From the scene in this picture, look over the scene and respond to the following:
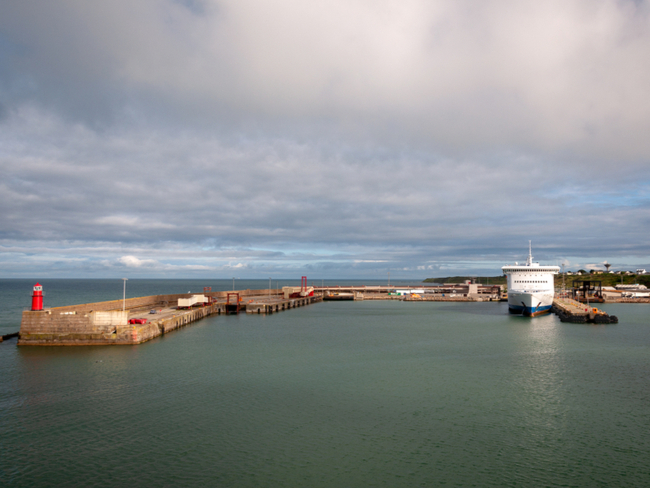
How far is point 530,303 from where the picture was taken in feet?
245

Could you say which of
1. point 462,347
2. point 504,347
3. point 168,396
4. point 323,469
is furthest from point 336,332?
point 323,469

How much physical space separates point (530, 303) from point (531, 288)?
4050 mm

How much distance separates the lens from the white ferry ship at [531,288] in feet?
248

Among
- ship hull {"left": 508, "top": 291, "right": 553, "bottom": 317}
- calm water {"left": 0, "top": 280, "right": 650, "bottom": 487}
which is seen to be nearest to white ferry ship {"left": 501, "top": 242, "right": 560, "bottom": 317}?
ship hull {"left": 508, "top": 291, "right": 553, "bottom": 317}

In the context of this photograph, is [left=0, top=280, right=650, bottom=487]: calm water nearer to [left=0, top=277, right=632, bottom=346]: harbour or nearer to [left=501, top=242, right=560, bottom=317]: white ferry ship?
[left=0, top=277, right=632, bottom=346]: harbour

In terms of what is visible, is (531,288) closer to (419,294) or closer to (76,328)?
(419,294)

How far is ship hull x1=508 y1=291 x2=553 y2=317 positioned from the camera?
246 ft

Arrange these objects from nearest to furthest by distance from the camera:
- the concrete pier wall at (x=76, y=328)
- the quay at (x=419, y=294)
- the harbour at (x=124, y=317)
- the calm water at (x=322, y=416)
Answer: the calm water at (x=322, y=416) < the concrete pier wall at (x=76, y=328) < the harbour at (x=124, y=317) < the quay at (x=419, y=294)

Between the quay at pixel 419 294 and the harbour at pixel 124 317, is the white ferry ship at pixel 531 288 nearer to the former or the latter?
the harbour at pixel 124 317

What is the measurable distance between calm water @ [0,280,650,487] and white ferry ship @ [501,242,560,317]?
34653mm

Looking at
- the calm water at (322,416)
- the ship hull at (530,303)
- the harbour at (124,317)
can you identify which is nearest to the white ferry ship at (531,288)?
the ship hull at (530,303)

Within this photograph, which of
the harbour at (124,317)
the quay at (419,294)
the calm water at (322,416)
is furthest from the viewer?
the quay at (419,294)

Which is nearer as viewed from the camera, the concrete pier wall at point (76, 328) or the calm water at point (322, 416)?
the calm water at point (322, 416)

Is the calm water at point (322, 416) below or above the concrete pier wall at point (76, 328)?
below
